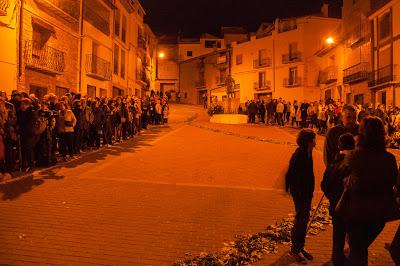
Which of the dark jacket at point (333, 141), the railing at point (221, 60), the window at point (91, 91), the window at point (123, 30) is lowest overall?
the dark jacket at point (333, 141)

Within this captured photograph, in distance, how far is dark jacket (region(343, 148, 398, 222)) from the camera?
3666 mm

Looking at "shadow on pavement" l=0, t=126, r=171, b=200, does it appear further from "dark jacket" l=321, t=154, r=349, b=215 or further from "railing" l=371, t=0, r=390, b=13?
"railing" l=371, t=0, r=390, b=13

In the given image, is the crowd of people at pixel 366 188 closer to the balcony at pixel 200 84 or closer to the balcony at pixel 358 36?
the balcony at pixel 358 36

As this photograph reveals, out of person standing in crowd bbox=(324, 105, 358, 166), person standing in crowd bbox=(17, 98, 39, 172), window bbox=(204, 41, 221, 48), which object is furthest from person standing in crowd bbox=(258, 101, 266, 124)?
window bbox=(204, 41, 221, 48)

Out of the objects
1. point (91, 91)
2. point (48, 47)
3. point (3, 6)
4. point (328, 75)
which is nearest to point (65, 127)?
point (3, 6)

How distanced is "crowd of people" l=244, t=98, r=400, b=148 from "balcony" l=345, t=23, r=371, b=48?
7.13 metres

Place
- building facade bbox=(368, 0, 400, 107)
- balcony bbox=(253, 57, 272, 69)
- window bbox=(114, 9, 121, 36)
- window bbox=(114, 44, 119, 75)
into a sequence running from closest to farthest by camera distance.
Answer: building facade bbox=(368, 0, 400, 107)
window bbox=(114, 9, 121, 36)
window bbox=(114, 44, 119, 75)
balcony bbox=(253, 57, 272, 69)

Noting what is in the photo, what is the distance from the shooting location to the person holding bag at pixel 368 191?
3.67 m

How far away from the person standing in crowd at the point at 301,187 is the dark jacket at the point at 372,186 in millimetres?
1147

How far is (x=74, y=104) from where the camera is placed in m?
12.8

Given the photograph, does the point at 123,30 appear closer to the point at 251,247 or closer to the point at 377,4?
the point at 377,4

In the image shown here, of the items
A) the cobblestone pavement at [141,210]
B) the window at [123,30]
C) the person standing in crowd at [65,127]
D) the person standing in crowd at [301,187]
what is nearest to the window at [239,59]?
the window at [123,30]

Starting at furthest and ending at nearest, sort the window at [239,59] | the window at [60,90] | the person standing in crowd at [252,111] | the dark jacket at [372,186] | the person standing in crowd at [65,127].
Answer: the window at [239,59] → the person standing in crowd at [252,111] → the window at [60,90] → the person standing in crowd at [65,127] → the dark jacket at [372,186]

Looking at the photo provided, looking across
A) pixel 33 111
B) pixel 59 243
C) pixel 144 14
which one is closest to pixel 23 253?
pixel 59 243
